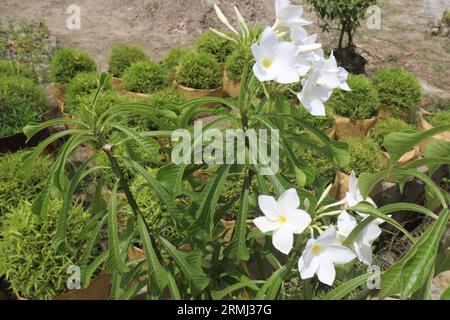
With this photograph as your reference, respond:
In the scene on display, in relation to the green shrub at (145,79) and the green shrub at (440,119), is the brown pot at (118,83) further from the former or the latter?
the green shrub at (440,119)

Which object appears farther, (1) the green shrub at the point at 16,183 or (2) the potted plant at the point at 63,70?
(2) the potted plant at the point at 63,70

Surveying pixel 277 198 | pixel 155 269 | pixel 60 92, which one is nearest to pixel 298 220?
pixel 277 198

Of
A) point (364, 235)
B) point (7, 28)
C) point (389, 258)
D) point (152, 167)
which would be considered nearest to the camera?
point (364, 235)

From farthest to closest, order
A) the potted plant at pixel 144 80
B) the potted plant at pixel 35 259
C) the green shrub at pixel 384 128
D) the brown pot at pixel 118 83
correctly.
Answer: the brown pot at pixel 118 83 → the potted plant at pixel 144 80 → the green shrub at pixel 384 128 → the potted plant at pixel 35 259

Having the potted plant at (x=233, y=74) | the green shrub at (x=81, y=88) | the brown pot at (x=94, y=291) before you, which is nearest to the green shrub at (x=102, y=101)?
the green shrub at (x=81, y=88)

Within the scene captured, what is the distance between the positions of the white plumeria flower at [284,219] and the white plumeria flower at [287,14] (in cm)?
44

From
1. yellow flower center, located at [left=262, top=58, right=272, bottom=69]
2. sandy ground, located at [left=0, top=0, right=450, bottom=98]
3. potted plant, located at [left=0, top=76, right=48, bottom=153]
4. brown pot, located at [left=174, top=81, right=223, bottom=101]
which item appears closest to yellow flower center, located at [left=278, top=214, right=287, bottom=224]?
yellow flower center, located at [left=262, top=58, right=272, bottom=69]

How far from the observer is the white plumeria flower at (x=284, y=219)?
1.10 m

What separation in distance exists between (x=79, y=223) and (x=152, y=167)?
84 cm

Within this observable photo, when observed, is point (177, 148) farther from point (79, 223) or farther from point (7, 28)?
point (7, 28)

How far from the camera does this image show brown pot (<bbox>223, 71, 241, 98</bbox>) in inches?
167

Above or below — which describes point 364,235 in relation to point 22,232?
above

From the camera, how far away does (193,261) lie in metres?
1.41

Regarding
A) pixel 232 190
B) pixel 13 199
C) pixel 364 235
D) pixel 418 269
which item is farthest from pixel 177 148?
pixel 13 199
